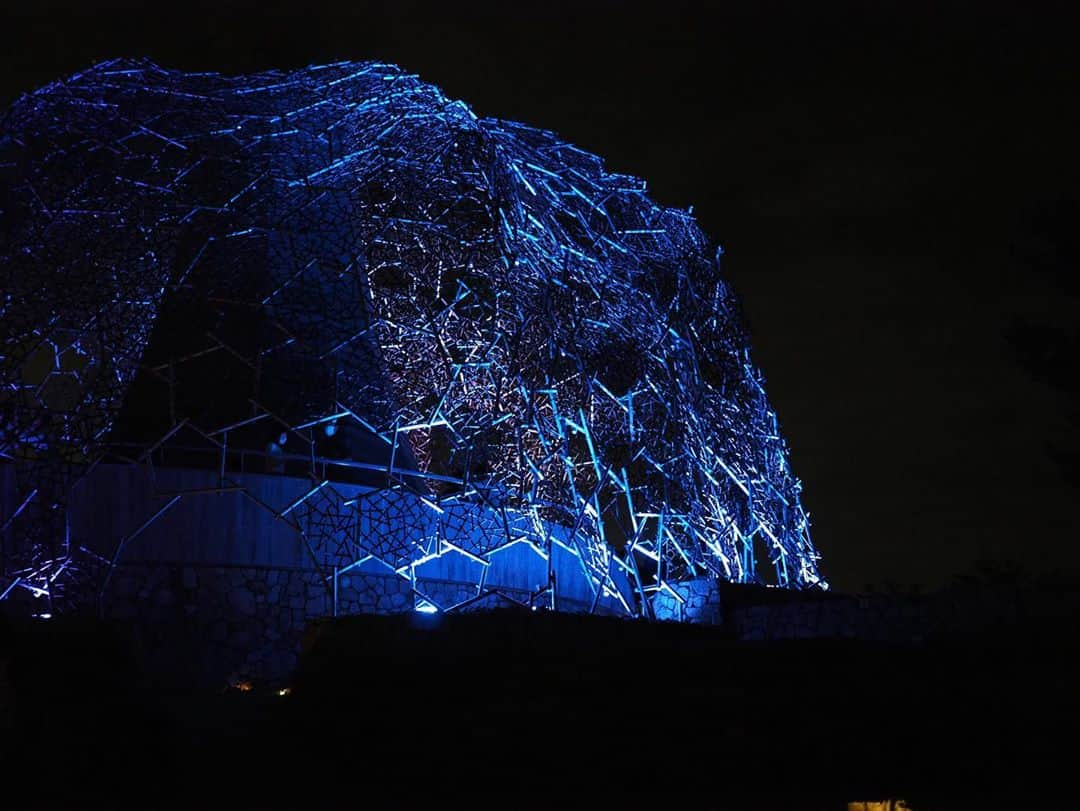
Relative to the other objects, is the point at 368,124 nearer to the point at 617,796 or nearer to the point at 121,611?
the point at 121,611

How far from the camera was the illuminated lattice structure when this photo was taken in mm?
19234

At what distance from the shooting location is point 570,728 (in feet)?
39.4

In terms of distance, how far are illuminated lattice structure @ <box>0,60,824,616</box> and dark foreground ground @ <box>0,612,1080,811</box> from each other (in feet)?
18.6

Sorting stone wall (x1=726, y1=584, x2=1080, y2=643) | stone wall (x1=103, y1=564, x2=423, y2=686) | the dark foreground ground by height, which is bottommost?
the dark foreground ground

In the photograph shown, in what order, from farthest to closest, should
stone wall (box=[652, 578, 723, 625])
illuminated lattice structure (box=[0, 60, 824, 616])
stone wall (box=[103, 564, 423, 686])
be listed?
stone wall (box=[652, 578, 723, 625]), illuminated lattice structure (box=[0, 60, 824, 616]), stone wall (box=[103, 564, 423, 686])

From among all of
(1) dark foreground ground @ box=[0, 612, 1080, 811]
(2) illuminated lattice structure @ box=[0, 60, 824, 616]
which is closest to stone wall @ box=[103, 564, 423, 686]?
(2) illuminated lattice structure @ box=[0, 60, 824, 616]

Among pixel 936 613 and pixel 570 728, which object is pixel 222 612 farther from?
pixel 936 613

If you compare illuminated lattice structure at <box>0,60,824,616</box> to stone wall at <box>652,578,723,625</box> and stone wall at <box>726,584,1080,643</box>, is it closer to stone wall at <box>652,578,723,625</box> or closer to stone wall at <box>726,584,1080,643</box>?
stone wall at <box>652,578,723,625</box>

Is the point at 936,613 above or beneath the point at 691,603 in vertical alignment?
beneath

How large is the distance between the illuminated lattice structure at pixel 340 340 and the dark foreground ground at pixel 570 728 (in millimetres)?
5665

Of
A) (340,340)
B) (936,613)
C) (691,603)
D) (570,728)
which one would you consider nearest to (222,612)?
(340,340)

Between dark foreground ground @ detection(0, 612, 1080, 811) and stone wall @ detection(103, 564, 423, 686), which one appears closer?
dark foreground ground @ detection(0, 612, 1080, 811)

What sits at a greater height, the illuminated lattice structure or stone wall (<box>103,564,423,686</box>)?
the illuminated lattice structure

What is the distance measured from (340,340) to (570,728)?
9622 mm
